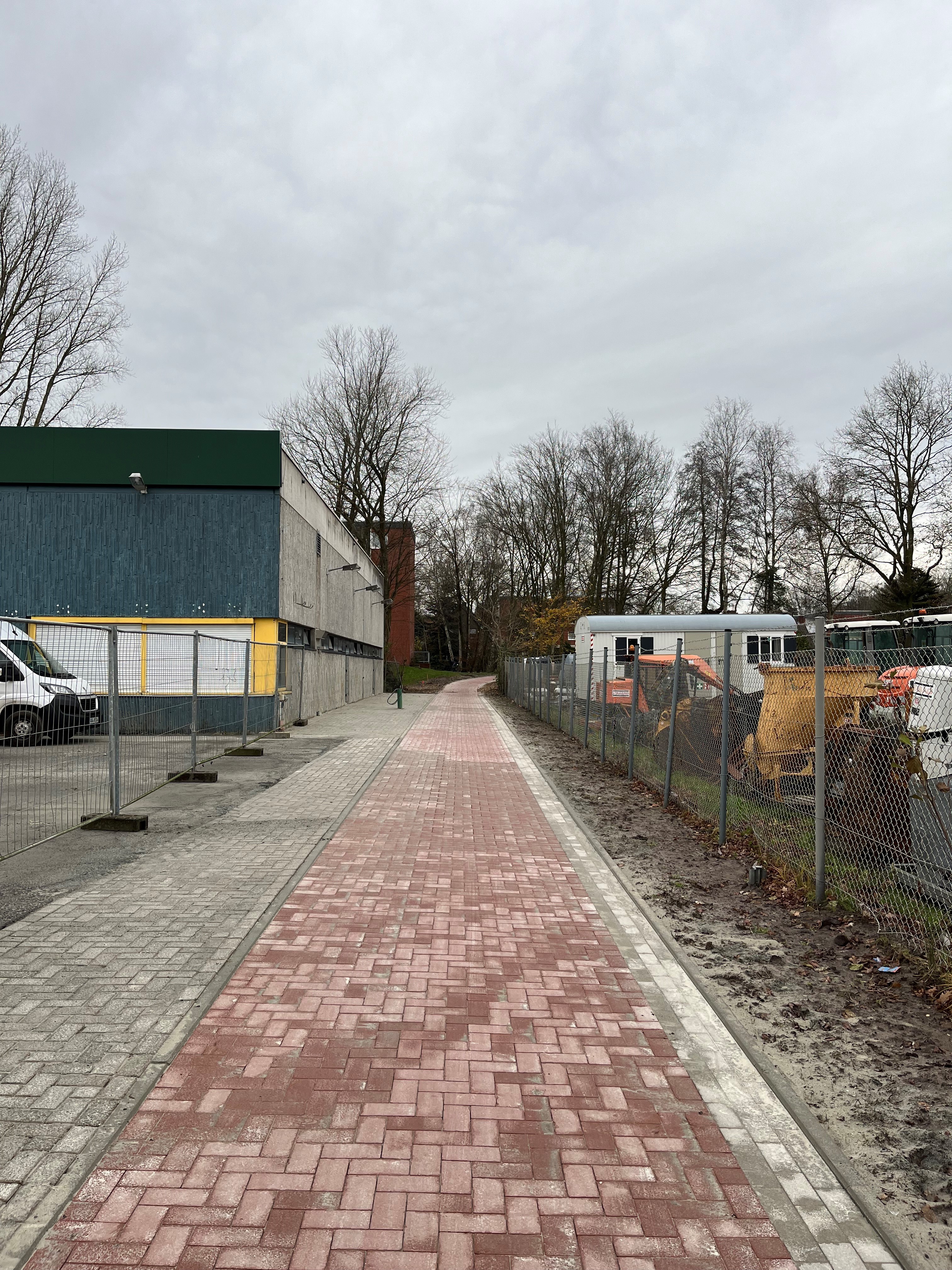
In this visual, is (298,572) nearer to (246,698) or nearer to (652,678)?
(246,698)

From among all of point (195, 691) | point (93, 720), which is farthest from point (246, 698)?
point (93, 720)

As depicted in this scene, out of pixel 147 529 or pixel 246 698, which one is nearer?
pixel 246 698

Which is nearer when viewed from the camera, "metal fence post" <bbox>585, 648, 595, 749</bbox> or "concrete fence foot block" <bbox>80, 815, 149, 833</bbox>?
"concrete fence foot block" <bbox>80, 815, 149, 833</bbox>

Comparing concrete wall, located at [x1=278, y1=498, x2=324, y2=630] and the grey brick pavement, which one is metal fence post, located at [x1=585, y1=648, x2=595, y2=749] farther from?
the grey brick pavement

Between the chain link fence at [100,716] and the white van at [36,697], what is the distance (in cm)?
1

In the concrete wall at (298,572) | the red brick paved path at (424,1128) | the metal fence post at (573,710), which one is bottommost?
the red brick paved path at (424,1128)

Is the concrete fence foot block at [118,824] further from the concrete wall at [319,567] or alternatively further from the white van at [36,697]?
the concrete wall at [319,567]

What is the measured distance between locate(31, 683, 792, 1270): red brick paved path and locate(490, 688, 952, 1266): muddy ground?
1.72 ft

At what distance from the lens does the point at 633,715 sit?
1200 cm

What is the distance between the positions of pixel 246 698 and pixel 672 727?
7.64 metres

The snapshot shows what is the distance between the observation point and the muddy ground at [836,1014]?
2.93 m

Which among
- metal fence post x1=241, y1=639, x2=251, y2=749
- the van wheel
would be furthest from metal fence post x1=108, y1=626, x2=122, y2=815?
metal fence post x1=241, y1=639, x2=251, y2=749

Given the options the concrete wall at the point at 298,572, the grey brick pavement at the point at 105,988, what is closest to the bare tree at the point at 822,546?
the concrete wall at the point at 298,572

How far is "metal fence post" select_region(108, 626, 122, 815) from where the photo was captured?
302 inches
